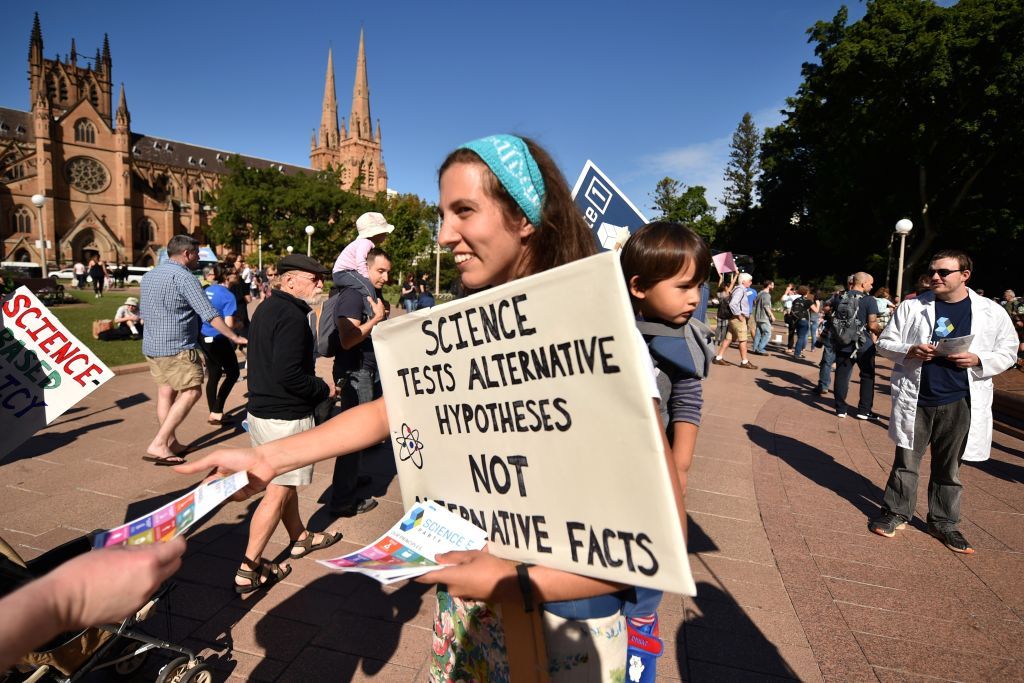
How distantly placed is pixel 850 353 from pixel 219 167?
88741 mm

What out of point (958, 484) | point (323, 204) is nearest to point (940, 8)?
point (958, 484)

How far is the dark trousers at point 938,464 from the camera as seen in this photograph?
4.23 meters

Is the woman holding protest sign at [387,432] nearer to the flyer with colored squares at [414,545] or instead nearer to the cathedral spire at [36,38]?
the flyer with colored squares at [414,545]

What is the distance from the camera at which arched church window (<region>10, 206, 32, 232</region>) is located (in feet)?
192

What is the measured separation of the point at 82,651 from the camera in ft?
7.07

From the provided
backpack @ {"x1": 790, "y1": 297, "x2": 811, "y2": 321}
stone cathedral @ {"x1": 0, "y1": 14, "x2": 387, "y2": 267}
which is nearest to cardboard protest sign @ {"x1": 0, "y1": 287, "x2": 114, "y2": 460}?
backpack @ {"x1": 790, "y1": 297, "x2": 811, "y2": 321}

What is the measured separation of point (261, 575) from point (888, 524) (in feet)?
15.3

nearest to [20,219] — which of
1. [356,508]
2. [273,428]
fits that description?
[356,508]

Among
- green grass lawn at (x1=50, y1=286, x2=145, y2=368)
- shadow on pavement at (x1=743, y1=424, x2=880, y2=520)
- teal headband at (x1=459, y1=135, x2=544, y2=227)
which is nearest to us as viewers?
teal headband at (x1=459, y1=135, x2=544, y2=227)

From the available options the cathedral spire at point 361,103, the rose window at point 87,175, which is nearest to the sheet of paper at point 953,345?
the rose window at point 87,175

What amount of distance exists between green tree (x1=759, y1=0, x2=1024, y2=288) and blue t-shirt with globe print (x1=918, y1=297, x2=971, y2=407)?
26941mm

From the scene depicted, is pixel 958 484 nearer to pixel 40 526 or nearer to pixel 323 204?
pixel 40 526

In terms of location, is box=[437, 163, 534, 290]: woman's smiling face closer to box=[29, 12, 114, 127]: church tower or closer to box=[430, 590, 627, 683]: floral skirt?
box=[430, 590, 627, 683]: floral skirt

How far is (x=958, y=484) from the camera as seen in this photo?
14.1ft
